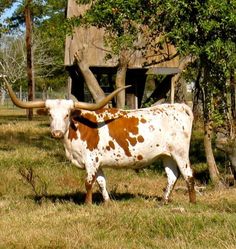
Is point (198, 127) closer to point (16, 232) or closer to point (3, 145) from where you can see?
point (3, 145)

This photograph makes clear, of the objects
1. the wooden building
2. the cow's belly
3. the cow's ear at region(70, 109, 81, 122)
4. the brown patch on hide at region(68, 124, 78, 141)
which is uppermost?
the wooden building

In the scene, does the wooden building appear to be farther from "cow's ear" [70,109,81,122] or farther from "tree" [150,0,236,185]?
"cow's ear" [70,109,81,122]

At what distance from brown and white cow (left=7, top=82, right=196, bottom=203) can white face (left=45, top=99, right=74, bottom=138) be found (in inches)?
0.6

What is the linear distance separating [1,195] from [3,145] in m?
9.33

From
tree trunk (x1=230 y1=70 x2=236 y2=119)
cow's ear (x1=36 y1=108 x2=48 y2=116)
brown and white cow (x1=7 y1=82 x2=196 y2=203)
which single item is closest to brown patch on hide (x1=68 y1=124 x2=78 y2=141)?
brown and white cow (x1=7 y1=82 x2=196 y2=203)

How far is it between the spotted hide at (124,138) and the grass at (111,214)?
0.63 metres

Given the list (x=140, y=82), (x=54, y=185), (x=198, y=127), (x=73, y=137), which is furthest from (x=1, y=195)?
(x=140, y=82)

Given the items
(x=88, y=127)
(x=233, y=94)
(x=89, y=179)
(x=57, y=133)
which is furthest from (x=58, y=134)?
(x=233, y=94)

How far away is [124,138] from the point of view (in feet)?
36.1

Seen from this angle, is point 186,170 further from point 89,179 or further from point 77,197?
point 77,197

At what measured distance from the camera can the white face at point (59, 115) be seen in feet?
34.1

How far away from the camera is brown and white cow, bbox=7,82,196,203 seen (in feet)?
35.6

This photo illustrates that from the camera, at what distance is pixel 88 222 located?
8.81 m

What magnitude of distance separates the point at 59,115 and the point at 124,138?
1185mm
